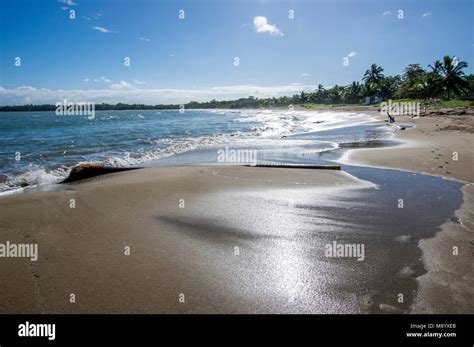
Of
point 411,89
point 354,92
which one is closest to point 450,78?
point 411,89

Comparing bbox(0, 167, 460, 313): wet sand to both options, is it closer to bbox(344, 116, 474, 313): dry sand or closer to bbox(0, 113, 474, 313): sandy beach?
bbox(0, 113, 474, 313): sandy beach

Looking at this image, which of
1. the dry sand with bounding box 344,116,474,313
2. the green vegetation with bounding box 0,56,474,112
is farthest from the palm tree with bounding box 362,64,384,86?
the dry sand with bounding box 344,116,474,313

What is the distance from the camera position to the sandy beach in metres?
3.45

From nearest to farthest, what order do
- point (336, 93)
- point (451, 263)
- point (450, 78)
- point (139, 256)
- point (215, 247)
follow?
point (451, 263) → point (139, 256) → point (215, 247) → point (450, 78) → point (336, 93)

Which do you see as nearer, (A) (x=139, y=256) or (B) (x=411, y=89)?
(A) (x=139, y=256)

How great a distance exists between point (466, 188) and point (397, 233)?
4.59 m

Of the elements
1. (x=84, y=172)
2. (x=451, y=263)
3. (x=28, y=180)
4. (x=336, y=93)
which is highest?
(x=336, y=93)

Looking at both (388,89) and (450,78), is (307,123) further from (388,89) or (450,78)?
(388,89)

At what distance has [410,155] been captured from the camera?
1320 cm

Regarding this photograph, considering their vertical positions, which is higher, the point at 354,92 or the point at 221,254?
the point at 354,92

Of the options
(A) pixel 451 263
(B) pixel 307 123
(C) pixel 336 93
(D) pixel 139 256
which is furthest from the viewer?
(C) pixel 336 93

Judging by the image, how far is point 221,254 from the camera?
15.0 feet
